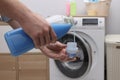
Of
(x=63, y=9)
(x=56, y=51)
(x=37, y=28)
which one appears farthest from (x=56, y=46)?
(x=63, y=9)

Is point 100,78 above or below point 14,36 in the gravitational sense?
below

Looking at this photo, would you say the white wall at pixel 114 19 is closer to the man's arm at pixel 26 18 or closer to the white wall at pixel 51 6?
the white wall at pixel 51 6

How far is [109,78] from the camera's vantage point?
254 centimetres

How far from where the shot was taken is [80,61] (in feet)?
8.43

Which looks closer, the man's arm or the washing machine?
the man's arm

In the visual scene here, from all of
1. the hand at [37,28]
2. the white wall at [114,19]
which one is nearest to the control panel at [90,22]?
the white wall at [114,19]

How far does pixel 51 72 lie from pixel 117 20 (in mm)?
1167

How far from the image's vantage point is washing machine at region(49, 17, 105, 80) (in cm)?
250

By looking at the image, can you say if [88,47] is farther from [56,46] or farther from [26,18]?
[26,18]

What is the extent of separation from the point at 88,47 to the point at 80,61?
19 cm

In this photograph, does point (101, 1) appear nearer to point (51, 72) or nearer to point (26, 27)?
point (51, 72)

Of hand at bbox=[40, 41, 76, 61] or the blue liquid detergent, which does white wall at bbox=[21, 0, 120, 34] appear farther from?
the blue liquid detergent

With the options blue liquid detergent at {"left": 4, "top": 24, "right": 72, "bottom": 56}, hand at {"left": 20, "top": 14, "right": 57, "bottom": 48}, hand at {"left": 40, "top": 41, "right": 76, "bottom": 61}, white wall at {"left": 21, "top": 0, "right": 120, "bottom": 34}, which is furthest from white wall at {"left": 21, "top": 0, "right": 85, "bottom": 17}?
hand at {"left": 20, "top": 14, "right": 57, "bottom": 48}

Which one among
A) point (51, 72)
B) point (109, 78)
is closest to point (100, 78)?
point (109, 78)
